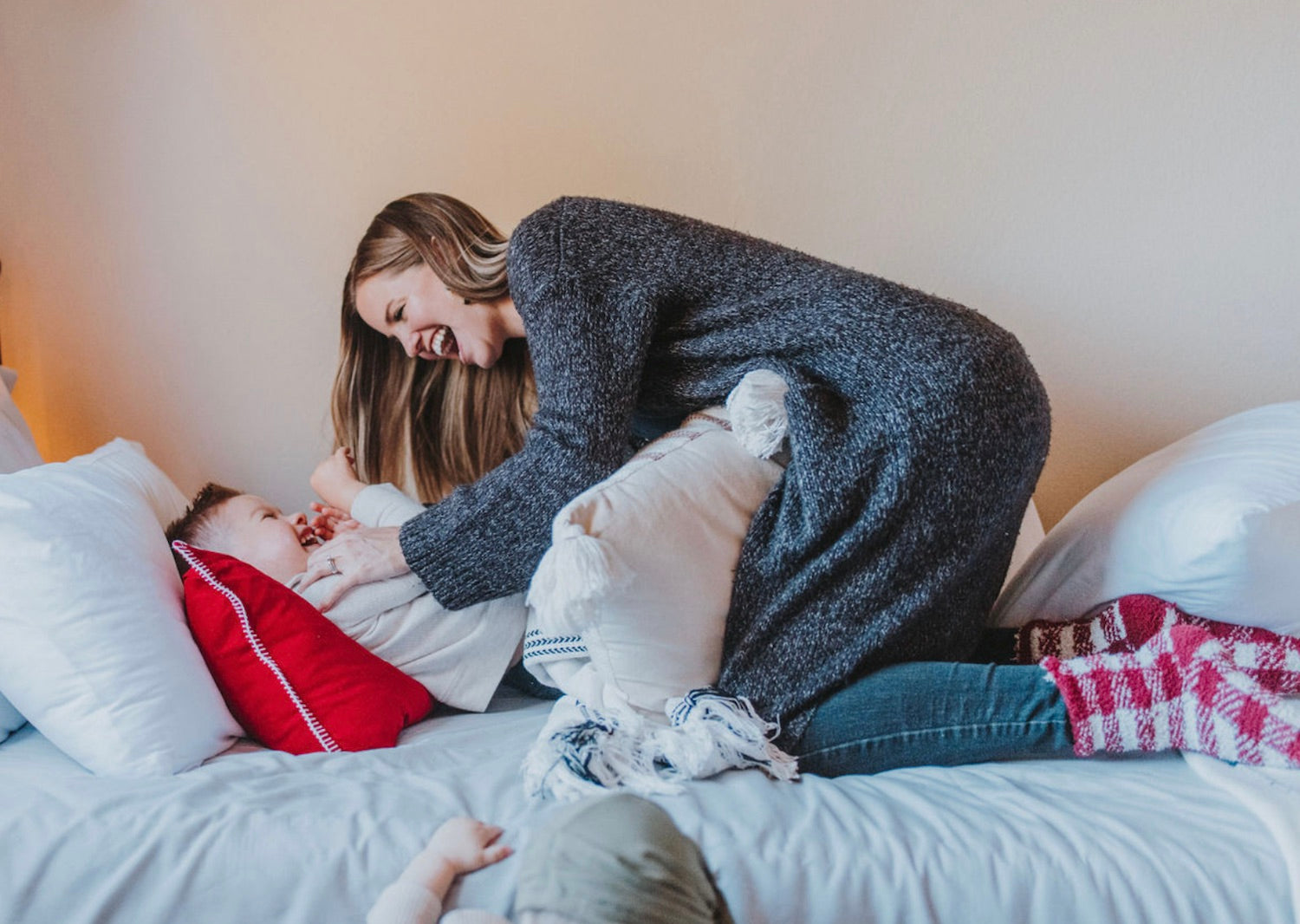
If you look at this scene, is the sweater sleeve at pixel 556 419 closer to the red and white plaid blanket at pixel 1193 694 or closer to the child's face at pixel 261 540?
the child's face at pixel 261 540

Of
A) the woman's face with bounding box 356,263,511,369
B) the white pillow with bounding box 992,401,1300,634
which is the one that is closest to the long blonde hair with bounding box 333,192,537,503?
the woman's face with bounding box 356,263,511,369

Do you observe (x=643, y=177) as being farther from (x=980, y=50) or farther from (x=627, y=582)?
(x=627, y=582)

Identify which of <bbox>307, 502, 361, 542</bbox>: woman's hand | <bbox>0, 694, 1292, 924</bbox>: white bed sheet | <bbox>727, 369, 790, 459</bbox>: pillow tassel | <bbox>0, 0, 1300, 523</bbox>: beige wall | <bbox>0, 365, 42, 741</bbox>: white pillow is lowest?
<bbox>0, 694, 1292, 924</bbox>: white bed sheet

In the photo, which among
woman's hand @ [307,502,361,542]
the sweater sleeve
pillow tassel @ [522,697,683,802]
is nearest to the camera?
pillow tassel @ [522,697,683,802]

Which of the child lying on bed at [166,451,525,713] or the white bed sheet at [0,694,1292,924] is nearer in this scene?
the white bed sheet at [0,694,1292,924]

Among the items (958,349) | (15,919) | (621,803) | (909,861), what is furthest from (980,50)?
(15,919)

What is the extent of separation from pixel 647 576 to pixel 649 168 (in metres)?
0.92

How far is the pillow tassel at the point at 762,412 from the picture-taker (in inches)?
44.9

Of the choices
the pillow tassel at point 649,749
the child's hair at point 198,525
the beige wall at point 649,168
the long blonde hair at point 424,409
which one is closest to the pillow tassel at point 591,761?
the pillow tassel at point 649,749

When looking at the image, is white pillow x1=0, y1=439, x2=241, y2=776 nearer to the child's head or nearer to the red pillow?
the red pillow

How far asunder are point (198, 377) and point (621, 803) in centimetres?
140

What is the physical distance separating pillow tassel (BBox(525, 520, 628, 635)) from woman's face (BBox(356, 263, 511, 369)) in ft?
1.83

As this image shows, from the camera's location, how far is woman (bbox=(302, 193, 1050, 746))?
3.53ft

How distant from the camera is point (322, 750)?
3.61 feet
